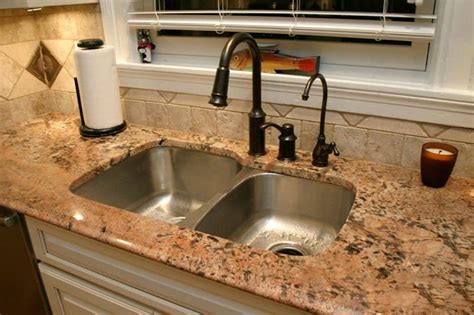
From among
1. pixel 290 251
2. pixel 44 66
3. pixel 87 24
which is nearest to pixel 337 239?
pixel 290 251

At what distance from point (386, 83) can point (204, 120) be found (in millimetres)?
642

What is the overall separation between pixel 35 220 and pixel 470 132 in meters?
1.21

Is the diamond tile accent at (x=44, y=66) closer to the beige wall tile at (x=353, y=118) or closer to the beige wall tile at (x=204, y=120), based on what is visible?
the beige wall tile at (x=204, y=120)

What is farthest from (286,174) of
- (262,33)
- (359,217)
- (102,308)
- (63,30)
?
(63,30)

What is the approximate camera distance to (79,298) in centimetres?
112

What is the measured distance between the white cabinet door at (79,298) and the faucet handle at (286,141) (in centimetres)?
59

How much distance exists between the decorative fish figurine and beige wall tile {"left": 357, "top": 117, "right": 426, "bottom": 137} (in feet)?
0.77

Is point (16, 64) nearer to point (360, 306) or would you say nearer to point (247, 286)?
point (247, 286)

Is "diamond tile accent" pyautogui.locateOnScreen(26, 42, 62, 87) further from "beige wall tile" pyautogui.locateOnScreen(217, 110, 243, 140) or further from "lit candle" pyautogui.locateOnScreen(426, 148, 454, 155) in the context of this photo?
"lit candle" pyautogui.locateOnScreen(426, 148, 454, 155)

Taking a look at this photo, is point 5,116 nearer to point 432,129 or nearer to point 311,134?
point 311,134

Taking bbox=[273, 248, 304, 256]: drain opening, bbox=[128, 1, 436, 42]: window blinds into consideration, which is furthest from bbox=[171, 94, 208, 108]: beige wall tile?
bbox=[273, 248, 304, 256]: drain opening

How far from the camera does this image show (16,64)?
5.32 feet

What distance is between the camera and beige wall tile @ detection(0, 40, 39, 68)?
158 centimetres

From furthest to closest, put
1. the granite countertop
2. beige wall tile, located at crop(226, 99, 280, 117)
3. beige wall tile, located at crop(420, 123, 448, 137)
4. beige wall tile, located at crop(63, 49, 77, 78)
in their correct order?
1. beige wall tile, located at crop(63, 49, 77, 78)
2. beige wall tile, located at crop(226, 99, 280, 117)
3. beige wall tile, located at crop(420, 123, 448, 137)
4. the granite countertop
